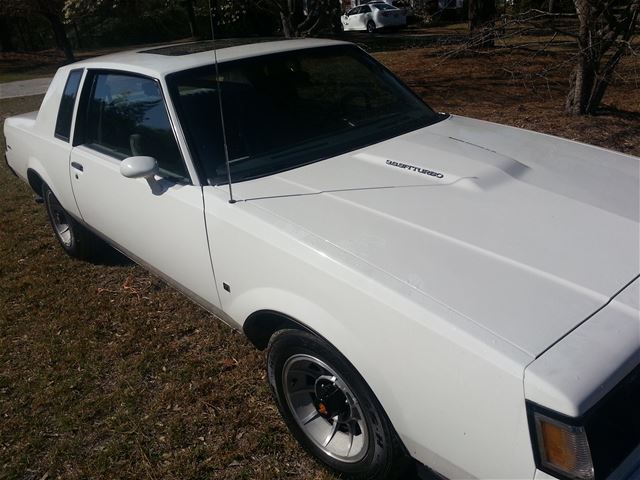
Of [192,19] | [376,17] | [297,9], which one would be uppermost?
[297,9]

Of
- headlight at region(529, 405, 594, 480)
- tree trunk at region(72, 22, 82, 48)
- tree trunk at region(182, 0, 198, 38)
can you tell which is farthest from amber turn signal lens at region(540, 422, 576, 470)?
tree trunk at region(72, 22, 82, 48)

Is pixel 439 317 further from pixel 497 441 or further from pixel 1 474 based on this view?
pixel 1 474

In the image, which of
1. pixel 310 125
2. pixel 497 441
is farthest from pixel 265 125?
pixel 497 441

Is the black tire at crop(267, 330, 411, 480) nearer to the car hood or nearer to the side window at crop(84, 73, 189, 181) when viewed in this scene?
the car hood

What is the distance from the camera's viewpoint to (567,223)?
85.0 inches

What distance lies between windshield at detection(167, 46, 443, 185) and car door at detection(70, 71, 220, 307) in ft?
0.50

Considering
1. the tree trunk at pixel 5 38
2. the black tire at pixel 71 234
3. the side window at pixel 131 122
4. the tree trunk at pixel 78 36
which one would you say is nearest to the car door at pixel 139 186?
the side window at pixel 131 122

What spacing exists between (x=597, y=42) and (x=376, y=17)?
2083 cm

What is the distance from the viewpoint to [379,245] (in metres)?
2.08

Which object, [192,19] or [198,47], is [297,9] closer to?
[198,47]

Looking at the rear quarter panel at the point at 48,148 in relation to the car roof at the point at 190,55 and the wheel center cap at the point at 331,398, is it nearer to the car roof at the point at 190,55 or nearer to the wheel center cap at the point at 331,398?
the car roof at the point at 190,55

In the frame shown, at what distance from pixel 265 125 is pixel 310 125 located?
0.26m

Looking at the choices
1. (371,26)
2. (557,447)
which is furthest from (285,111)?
(371,26)

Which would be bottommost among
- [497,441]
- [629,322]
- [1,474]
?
[1,474]
